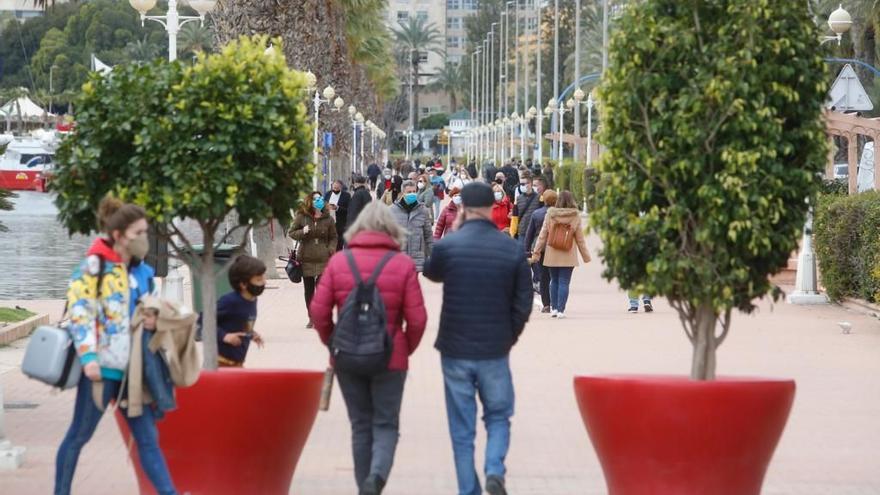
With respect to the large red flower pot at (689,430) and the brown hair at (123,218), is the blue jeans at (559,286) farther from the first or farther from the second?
the brown hair at (123,218)

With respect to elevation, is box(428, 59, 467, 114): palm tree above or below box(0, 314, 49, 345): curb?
above

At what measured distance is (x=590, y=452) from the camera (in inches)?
387

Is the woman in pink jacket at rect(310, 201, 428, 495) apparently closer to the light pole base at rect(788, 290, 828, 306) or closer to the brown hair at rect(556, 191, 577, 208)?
the brown hair at rect(556, 191, 577, 208)

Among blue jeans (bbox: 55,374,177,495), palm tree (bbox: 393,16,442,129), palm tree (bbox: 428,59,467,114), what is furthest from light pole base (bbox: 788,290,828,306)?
palm tree (bbox: 428,59,467,114)

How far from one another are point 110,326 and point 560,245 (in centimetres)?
1184

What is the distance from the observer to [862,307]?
62.2 ft

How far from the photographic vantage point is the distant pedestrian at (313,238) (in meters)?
16.7

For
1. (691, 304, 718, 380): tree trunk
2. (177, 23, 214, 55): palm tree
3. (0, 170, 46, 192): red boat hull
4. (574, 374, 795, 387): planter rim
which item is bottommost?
(0, 170, 46, 192): red boat hull

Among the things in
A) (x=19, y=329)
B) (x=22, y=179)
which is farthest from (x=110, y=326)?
(x=22, y=179)

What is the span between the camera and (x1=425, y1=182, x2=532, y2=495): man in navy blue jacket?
25.6ft

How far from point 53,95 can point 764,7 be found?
404 feet

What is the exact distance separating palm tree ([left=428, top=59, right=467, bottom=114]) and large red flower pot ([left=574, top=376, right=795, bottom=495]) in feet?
571

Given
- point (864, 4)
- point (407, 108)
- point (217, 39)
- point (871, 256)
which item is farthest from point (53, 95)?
point (871, 256)

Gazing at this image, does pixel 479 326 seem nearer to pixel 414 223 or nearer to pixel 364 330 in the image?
pixel 364 330
